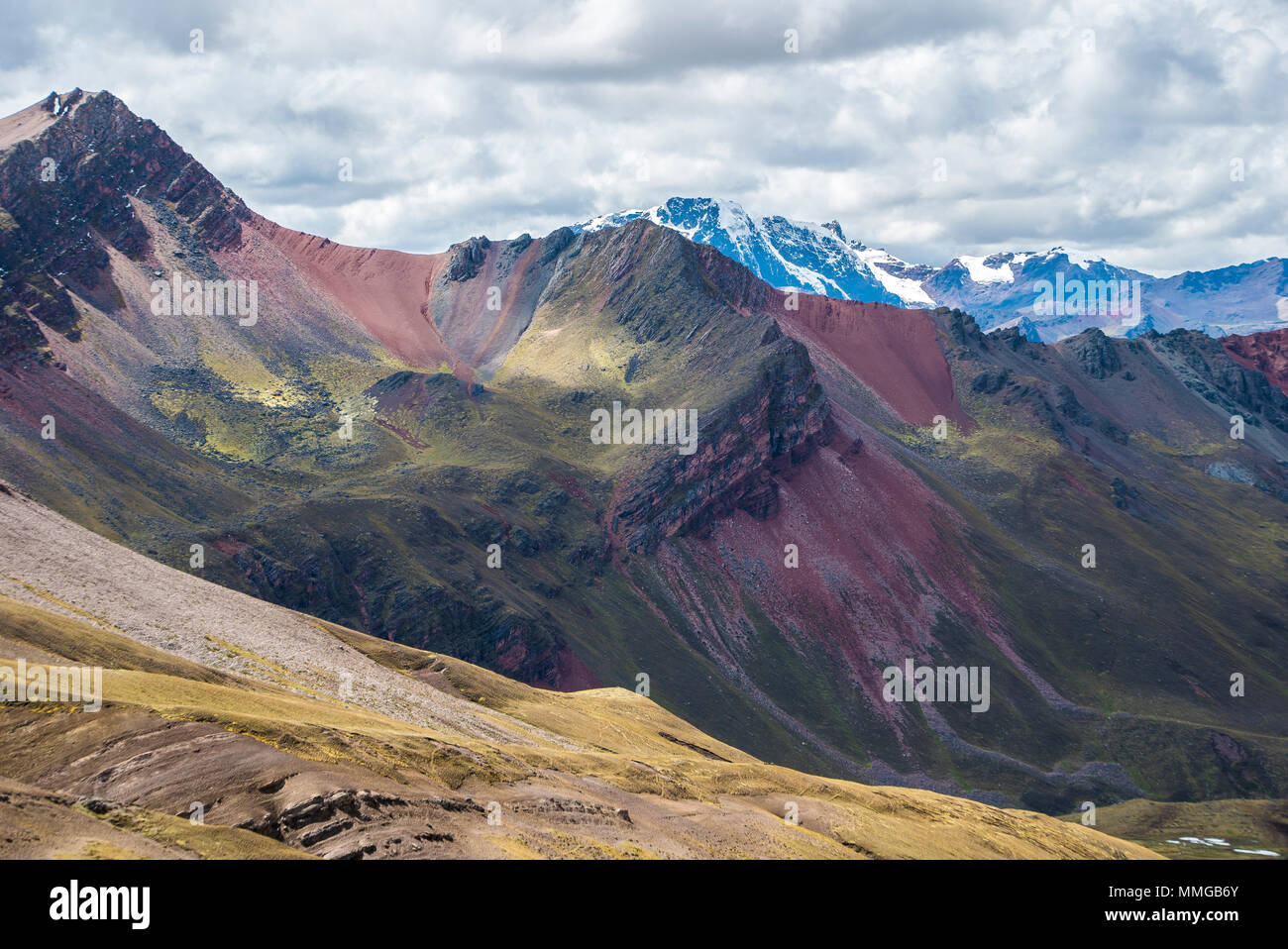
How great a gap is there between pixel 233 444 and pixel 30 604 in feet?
421
